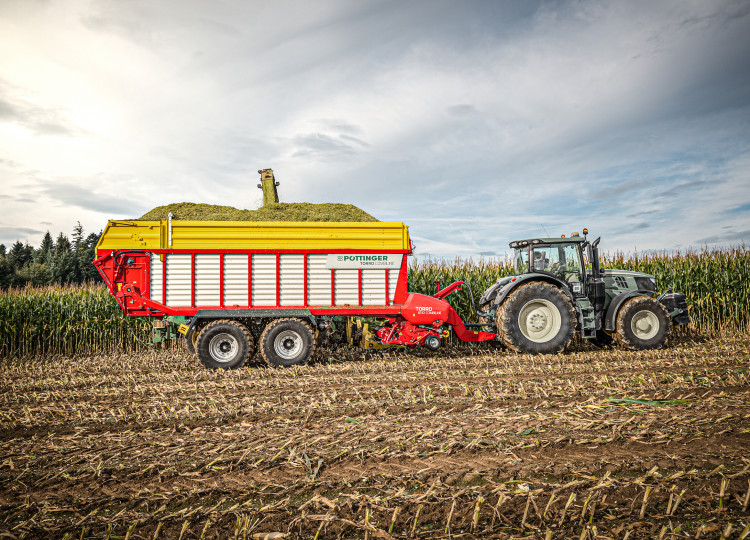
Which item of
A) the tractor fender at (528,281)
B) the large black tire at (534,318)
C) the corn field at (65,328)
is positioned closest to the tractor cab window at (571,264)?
the tractor fender at (528,281)

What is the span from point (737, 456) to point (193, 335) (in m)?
→ 8.55

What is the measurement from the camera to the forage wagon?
28.3 ft

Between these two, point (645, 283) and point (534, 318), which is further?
point (645, 283)

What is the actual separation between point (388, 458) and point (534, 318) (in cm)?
646

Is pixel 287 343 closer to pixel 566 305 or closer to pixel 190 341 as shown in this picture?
pixel 190 341

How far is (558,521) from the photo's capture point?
2846 mm

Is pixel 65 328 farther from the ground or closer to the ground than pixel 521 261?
closer to the ground

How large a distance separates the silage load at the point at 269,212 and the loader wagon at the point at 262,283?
661cm

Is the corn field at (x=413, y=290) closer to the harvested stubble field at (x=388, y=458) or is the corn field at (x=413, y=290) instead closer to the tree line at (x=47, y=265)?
the harvested stubble field at (x=388, y=458)

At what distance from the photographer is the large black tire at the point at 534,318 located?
9.23 metres

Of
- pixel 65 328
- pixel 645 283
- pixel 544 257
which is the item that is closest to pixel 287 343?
pixel 544 257

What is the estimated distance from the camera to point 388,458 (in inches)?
151

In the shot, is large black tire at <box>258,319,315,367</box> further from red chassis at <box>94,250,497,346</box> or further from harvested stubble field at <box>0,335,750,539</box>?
harvested stubble field at <box>0,335,750,539</box>

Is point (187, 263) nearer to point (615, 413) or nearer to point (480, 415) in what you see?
point (480, 415)
